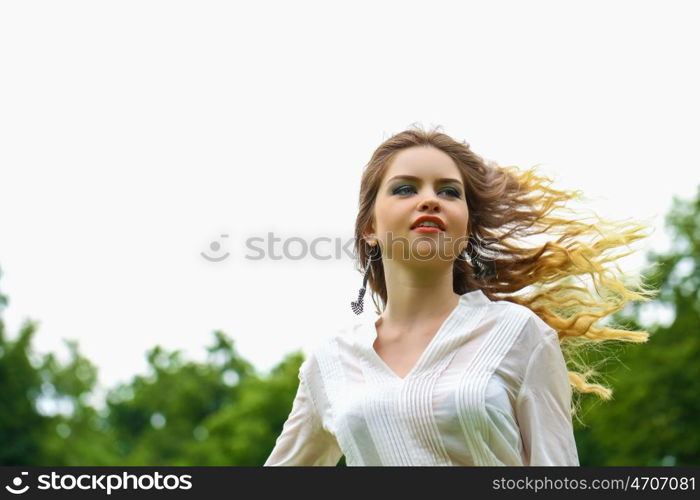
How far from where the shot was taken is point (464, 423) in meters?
4.99

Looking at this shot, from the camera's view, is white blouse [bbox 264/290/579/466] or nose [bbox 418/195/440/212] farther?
nose [bbox 418/195/440/212]

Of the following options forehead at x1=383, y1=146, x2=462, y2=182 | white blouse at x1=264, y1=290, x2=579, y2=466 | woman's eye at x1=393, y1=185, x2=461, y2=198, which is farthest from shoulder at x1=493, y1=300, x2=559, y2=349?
forehead at x1=383, y1=146, x2=462, y2=182

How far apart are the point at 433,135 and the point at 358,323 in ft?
3.60

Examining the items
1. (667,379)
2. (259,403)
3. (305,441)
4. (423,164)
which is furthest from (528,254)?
(259,403)

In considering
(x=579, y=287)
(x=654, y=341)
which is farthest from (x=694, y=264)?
(x=579, y=287)

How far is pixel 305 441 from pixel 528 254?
1.70 m

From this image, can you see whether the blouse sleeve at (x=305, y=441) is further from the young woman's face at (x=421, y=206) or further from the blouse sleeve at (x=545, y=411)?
the blouse sleeve at (x=545, y=411)

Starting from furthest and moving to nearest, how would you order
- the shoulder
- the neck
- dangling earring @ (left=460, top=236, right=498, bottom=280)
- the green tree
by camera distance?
the green tree → dangling earring @ (left=460, top=236, right=498, bottom=280) → the neck → the shoulder

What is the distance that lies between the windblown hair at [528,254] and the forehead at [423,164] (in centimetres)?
6

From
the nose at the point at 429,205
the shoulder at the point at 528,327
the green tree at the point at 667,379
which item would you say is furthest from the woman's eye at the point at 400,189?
the green tree at the point at 667,379

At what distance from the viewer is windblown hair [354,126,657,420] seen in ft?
19.6

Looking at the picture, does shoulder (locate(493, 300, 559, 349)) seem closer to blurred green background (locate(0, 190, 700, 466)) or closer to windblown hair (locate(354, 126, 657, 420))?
windblown hair (locate(354, 126, 657, 420))

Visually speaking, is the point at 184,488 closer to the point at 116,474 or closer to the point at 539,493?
the point at 116,474

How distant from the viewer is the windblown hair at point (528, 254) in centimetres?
596
